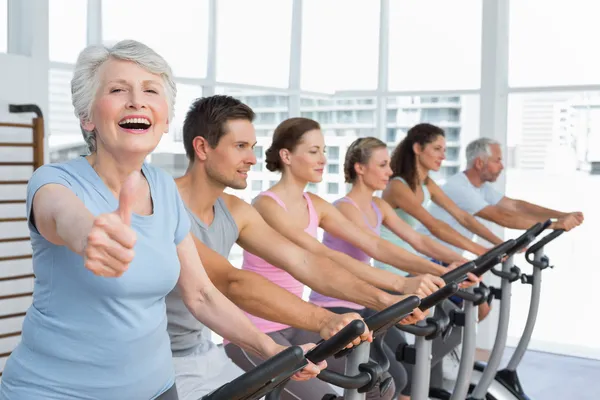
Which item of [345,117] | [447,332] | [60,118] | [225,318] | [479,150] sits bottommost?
[447,332]

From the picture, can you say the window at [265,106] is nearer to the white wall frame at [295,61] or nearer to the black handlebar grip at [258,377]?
the white wall frame at [295,61]

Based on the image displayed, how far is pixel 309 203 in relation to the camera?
3240 mm

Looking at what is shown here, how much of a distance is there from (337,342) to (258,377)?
12.1 inches

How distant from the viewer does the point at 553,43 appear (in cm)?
578

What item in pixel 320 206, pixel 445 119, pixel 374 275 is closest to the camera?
pixel 374 275

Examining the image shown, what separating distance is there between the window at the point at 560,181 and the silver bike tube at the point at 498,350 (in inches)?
102

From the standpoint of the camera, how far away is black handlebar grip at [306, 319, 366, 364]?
56.6 inches

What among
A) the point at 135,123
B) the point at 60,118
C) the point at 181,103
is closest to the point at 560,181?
the point at 181,103

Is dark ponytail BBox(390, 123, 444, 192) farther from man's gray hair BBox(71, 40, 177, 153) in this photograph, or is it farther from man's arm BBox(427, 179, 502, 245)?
man's gray hair BBox(71, 40, 177, 153)

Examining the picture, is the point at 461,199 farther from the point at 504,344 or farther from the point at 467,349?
the point at 467,349

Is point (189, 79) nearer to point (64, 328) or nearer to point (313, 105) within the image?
point (313, 105)

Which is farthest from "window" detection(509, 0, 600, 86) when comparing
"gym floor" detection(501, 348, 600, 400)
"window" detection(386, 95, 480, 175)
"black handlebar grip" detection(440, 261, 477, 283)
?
"black handlebar grip" detection(440, 261, 477, 283)

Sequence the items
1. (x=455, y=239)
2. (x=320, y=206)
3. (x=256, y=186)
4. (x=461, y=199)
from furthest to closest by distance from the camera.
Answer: (x=256, y=186)
(x=461, y=199)
(x=455, y=239)
(x=320, y=206)

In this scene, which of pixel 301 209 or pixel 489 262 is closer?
pixel 489 262
